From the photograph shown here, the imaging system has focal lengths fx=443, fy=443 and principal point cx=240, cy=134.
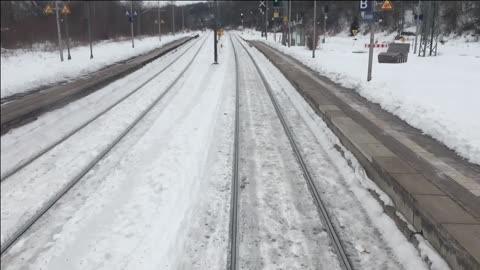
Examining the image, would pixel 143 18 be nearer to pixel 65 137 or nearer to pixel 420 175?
pixel 420 175

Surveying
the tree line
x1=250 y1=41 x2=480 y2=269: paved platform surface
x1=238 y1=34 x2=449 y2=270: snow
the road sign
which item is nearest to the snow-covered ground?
x1=238 y1=34 x2=449 y2=270: snow

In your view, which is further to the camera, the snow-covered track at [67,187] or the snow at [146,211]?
the snow at [146,211]

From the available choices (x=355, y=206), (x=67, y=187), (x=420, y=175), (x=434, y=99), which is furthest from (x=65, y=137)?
(x=434, y=99)

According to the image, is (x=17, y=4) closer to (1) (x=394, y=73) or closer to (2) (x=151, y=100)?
(2) (x=151, y=100)

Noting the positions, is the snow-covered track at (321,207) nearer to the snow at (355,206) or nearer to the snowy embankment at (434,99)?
the snow at (355,206)

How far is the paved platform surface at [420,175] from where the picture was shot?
4812 millimetres

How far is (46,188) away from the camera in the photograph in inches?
241

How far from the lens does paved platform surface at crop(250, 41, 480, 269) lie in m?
4.81

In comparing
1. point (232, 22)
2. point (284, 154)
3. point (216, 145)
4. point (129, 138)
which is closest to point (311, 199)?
point (284, 154)

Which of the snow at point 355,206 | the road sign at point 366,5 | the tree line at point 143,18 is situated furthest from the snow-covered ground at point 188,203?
the road sign at point 366,5

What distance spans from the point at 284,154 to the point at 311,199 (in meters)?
2.41

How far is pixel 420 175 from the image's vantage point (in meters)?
6.79

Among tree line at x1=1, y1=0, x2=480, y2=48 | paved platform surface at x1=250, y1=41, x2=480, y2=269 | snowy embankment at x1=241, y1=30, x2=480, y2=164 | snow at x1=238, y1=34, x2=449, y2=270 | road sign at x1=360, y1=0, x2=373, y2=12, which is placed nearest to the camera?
tree line at x1=1, y1=0, x2=480, y2=48

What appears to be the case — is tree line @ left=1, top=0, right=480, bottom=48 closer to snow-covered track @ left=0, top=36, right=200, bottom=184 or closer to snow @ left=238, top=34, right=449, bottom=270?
snow-covered track @ left=0, top=36, right=200, bottom=184
